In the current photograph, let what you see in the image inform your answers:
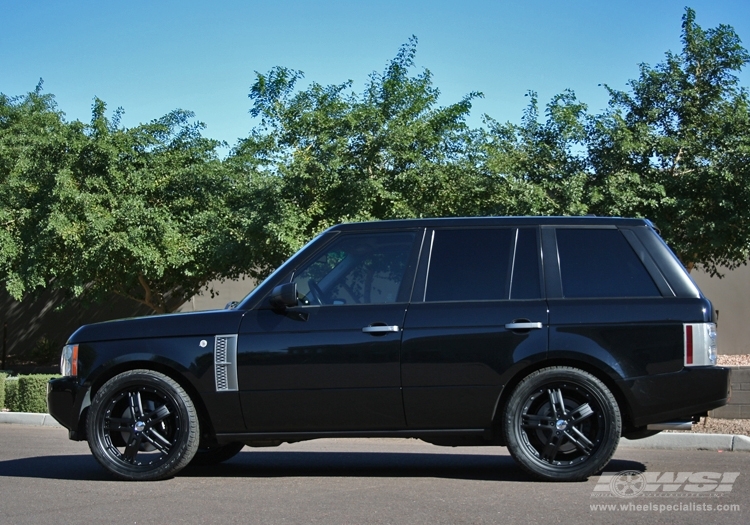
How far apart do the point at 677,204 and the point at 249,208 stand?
7.98 meters

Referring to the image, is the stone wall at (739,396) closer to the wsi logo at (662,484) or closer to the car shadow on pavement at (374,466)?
the car shadow on pavement at (374,466)

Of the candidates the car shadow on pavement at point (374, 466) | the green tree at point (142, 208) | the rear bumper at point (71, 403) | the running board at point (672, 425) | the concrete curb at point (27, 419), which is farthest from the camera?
the green tree at point (142, 208)

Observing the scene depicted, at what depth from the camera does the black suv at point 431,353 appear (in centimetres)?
675

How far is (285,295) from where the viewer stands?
6.91 m

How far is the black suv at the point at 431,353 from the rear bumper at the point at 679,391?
10mm

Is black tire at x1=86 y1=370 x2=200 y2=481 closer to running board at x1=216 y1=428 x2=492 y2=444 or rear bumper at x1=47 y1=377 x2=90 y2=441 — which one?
rear bumper at x1=47 y1=377 x2=90 y2=441

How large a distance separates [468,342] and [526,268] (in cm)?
76

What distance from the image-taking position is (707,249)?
17047mm

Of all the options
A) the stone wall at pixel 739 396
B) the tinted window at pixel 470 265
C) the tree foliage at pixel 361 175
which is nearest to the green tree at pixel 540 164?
the tree foliage at pixel 361 175

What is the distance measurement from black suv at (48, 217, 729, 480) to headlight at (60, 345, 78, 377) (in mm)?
18

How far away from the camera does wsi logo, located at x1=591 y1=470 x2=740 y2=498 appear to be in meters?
6.30

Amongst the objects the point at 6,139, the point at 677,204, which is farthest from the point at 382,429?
the point at 6,139

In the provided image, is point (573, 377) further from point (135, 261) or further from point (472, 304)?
point (135, 261)

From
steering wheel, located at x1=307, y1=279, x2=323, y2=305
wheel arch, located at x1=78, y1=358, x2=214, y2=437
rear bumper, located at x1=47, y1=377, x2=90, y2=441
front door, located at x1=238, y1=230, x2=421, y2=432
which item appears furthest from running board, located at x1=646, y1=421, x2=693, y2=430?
rear bumper, located at x1=47, y1=377, x2=90, y2=441
